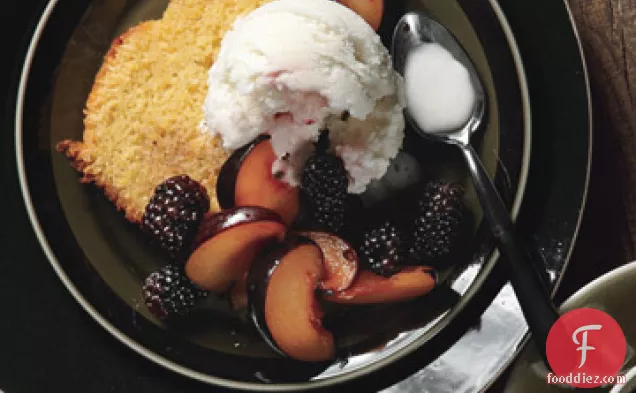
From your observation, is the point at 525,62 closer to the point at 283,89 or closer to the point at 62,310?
the point at 283,89

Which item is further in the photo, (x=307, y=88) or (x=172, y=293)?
(x=172, y=293)

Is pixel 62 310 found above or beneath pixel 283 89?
beneath

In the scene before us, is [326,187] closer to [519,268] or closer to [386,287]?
[386,287]

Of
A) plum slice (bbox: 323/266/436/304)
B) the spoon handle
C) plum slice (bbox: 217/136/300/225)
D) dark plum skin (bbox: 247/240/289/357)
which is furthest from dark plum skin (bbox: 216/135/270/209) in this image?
the spoon handle

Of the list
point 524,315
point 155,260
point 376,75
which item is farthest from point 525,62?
point 155,260

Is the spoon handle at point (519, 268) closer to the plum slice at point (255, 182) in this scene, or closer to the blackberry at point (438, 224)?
the blackberry at point (438, 224)

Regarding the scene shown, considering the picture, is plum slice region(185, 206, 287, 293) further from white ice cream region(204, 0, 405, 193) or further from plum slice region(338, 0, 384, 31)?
plum slice region(338, 0, 384, 31)

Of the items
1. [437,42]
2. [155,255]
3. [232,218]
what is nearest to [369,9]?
[437,42]
